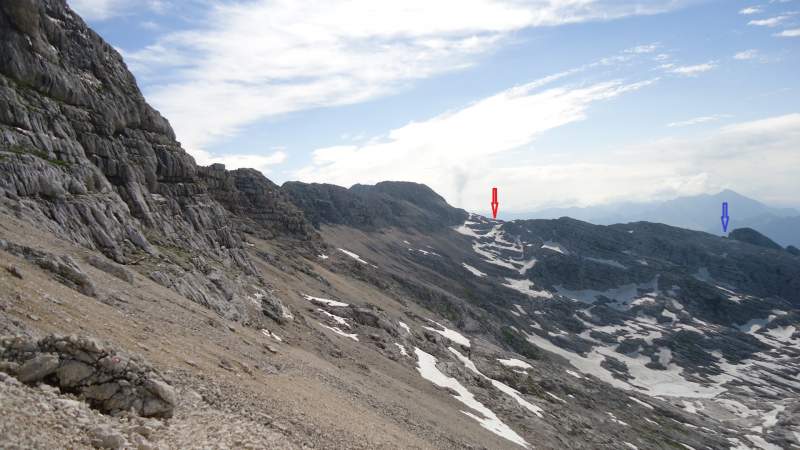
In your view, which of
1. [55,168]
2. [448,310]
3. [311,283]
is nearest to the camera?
[55,168]

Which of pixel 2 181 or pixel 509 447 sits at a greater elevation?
pixel 2 181

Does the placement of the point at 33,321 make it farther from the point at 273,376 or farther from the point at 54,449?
the point at 273,376

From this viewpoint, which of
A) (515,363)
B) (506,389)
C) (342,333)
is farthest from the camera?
(515,363)

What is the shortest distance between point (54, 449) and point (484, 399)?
60.2 m

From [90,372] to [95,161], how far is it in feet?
155

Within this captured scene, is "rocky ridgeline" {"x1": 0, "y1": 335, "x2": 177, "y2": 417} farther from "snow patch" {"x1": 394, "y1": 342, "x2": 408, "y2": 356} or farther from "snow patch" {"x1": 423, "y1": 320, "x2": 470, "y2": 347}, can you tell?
"snow patch" {"x1": 423, "y1": 320, "x2": 470, "y2": 347}

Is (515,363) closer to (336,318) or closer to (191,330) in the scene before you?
(336,318)

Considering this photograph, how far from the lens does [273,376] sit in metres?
30.3

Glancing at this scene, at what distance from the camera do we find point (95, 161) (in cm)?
5334

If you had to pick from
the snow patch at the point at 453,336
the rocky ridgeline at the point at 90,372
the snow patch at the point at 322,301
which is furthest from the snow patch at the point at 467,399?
the rocky ridgeline at the point at 90,372

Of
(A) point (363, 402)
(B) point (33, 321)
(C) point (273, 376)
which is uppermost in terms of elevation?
(B) point (33, 321)

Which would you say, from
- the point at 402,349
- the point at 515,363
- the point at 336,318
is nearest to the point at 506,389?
the point at 402,349

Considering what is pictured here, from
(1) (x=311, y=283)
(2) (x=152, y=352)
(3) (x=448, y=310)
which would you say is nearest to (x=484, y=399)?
(1) (x=311, y=283)

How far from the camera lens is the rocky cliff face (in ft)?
136
